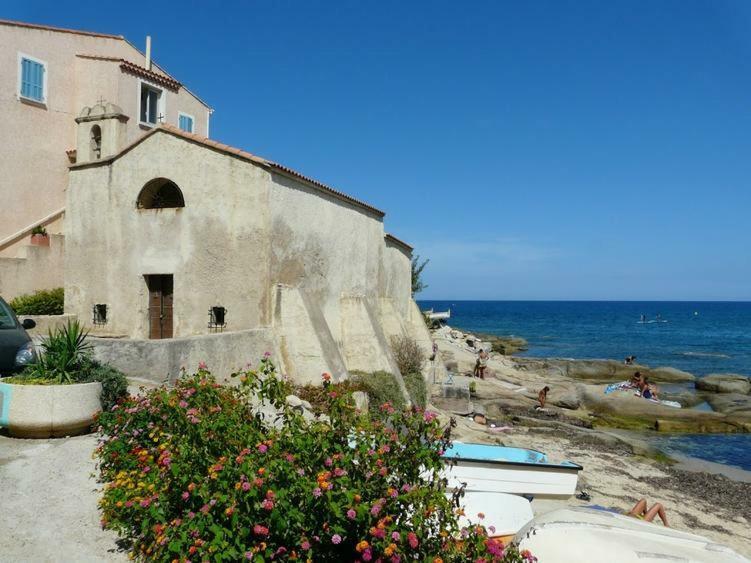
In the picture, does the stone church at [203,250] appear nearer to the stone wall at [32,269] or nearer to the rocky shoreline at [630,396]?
the stone wall at [32,269]

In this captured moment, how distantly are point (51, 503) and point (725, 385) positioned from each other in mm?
34093

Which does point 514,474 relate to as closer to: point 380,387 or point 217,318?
point 380,387

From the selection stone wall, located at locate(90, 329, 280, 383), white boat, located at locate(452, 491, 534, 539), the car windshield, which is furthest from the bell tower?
white boat, located at locate(452, 491, 534, 539)

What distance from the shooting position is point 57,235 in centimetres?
1720

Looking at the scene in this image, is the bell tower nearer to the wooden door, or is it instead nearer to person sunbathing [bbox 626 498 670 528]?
the wooden door

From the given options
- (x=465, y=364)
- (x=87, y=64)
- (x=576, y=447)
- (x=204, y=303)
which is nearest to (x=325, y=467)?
(x=204, y=303)

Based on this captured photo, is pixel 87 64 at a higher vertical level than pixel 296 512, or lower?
higher

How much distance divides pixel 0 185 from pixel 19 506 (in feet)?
49.6

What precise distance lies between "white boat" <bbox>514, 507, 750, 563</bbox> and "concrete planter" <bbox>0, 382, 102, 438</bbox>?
597cm

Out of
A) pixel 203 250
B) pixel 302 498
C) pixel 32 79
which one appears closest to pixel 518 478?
pixel 302 498

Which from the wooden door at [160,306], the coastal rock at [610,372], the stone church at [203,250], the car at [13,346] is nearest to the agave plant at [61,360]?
the car at [13,346]

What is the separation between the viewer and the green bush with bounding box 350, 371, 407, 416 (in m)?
14.4

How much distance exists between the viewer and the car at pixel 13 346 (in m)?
8.89

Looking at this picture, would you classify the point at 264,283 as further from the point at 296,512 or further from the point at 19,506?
the point at 296,512
